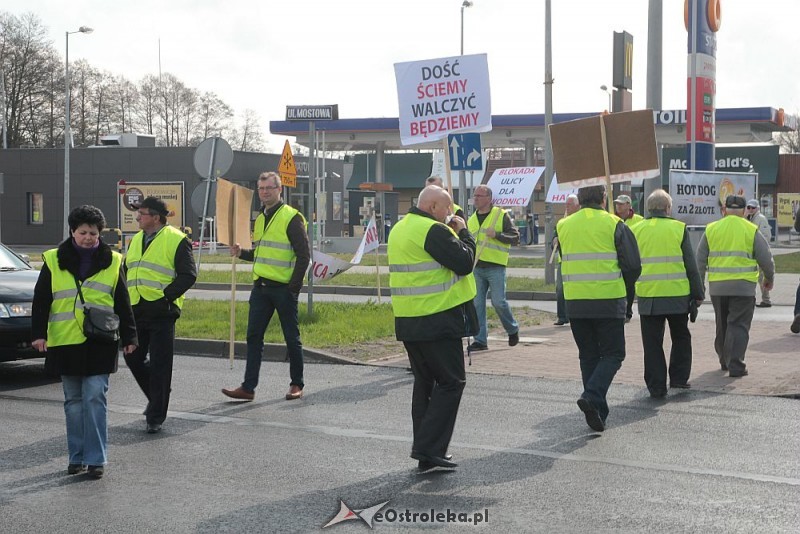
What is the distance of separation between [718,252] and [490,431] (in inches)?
156

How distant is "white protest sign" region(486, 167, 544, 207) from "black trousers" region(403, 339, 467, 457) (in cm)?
1266

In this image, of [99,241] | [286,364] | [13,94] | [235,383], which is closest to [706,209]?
[286,364]

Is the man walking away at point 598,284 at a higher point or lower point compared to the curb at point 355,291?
higher

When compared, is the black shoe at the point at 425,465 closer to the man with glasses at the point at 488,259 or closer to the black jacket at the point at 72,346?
the black jacket at the point at 72,346

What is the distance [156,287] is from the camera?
825 cm

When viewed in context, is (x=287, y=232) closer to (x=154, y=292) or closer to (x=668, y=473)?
(x=154, y=292)

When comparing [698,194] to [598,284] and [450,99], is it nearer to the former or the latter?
[450,99]

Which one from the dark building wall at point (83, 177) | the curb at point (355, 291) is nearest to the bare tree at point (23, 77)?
the dark building wall at point (83, 177)

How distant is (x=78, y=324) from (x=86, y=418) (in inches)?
22.5

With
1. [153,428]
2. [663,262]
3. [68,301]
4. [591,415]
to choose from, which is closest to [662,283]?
[663,262]

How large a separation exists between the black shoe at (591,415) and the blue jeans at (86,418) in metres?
3.19

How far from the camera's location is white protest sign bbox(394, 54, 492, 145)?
12172mm

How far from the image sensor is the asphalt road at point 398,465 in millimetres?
5629

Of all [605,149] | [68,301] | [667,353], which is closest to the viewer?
[68,301]
